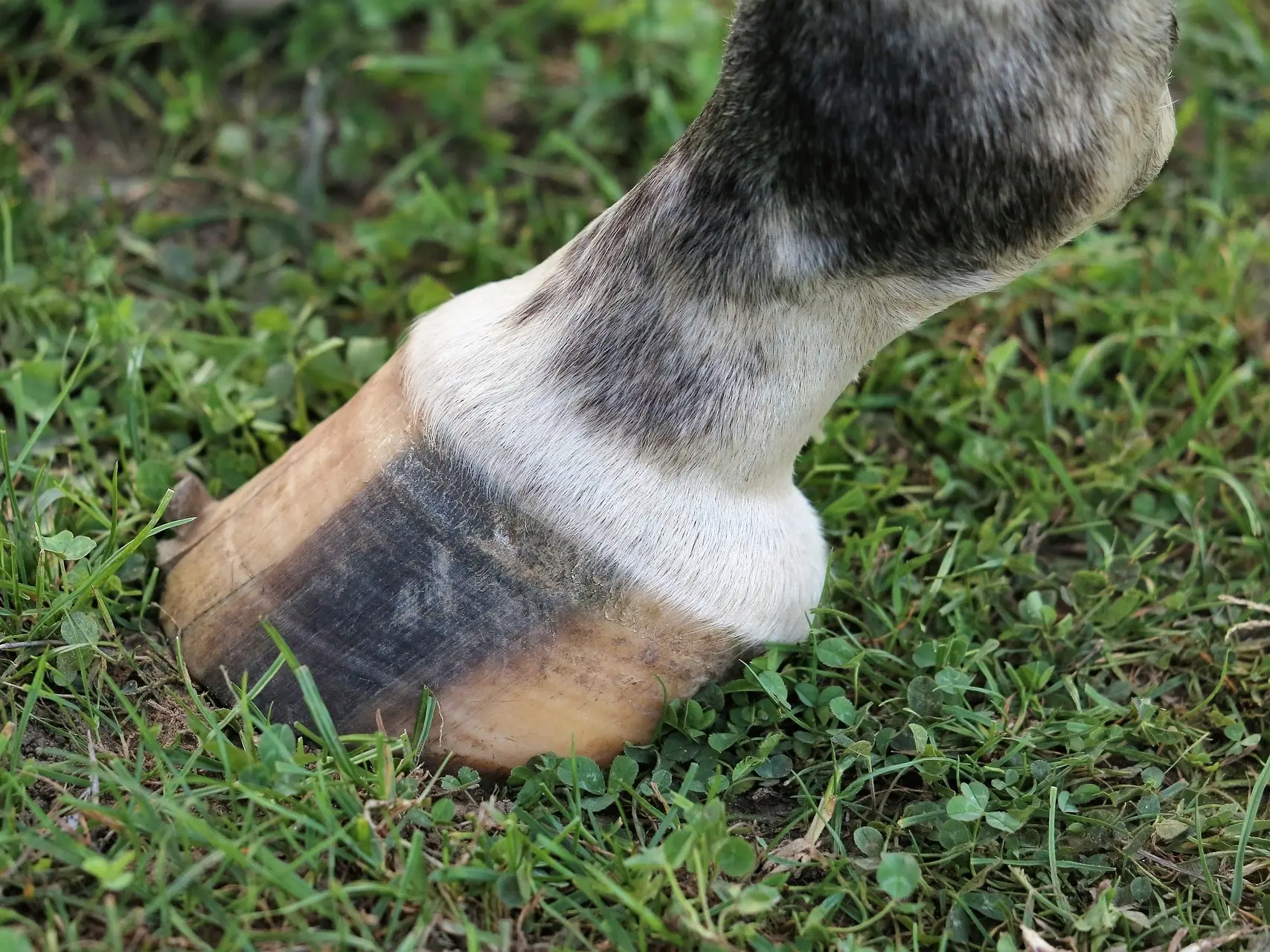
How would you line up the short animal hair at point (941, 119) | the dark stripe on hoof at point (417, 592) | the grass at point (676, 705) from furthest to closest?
the dark stripe on hoof at point (417, 592) → the grass at point (676, 705) → the short animal hair at point (941, 119)

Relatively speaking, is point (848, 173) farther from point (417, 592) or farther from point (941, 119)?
point (417, 592)

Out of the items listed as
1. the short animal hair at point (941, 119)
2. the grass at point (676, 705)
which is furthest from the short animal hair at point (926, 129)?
the grass at point (676, 705)

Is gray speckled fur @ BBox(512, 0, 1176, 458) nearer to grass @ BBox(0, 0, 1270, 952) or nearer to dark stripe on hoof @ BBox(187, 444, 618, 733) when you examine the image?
dark stripe on hoof @ BBox(187, 444, 618, 733)

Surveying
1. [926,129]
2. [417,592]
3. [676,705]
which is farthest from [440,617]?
[926,129]

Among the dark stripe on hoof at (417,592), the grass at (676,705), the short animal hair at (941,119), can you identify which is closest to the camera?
the short animal hair at (941,119)

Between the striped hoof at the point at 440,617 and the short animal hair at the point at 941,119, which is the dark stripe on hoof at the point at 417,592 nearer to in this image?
the striped hoof at the point at 440,617

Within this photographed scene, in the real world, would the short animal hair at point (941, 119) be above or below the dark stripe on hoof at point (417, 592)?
above

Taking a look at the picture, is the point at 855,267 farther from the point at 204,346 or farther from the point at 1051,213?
the point at 204,346

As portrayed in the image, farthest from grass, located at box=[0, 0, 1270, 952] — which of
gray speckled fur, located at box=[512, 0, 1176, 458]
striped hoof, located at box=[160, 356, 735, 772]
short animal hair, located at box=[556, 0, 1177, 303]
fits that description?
short animal hair, located at box=[556, 0, 1177, 303]
